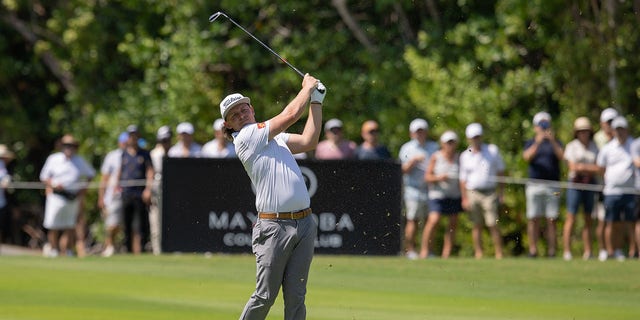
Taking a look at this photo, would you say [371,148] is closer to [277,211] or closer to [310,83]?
[310,83]

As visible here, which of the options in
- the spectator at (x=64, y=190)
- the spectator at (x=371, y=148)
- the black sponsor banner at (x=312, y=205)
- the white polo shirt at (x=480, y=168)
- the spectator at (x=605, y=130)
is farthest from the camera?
the spectator at (x=64, y=190)

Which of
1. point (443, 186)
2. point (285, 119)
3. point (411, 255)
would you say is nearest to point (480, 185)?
point (443, 186)

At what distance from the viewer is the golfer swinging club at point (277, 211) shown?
859 centimetres

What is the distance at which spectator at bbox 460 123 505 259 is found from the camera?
57.1 feet

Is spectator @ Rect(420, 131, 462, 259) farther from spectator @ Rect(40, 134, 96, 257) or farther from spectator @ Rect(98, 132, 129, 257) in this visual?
spectator @ Rect(40, 134, 96, 257)

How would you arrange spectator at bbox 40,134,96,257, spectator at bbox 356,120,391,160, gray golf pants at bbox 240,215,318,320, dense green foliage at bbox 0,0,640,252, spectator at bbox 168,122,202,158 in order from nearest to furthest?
gray golf pants at bbox 240,215,318,320 < spectator at bbox 356,120,391,160 < spectator at bbox 168,122,202,158 < spectator at bbox 40,134,96,257 < dense green foliage at bbox 0,0,640,252

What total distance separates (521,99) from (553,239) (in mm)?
4727

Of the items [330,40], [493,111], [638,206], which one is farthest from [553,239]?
[330,40]

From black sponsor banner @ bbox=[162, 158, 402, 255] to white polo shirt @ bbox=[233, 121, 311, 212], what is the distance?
8.70m

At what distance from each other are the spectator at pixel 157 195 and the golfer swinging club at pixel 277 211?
967 cm

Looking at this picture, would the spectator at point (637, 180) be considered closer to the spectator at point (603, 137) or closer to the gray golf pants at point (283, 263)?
the spectator at point (603, 137)

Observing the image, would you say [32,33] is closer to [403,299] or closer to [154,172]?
[154,172]

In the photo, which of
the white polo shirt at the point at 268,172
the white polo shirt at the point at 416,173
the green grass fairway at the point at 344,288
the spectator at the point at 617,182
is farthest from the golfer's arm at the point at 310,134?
the white polo shirt at the point at 416,173

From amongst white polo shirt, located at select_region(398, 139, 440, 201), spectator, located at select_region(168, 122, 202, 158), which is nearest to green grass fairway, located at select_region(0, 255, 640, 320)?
white polo shirt, located at select_region(398, 139, 440, 201)
